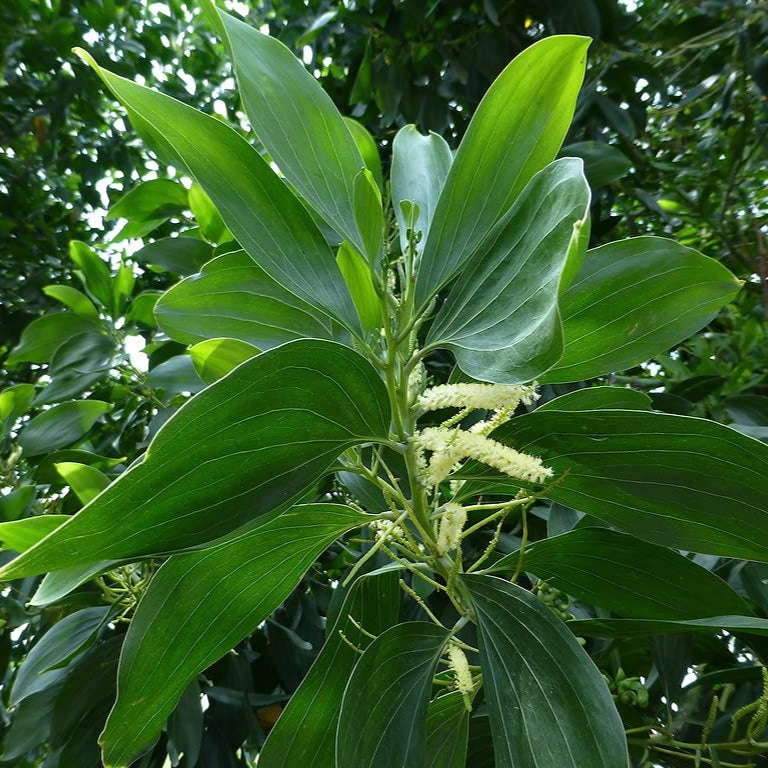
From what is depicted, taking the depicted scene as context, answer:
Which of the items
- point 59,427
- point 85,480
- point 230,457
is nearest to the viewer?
point 230,457

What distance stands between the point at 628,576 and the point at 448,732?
221 millimetres

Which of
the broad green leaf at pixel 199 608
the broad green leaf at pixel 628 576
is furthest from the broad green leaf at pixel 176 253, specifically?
the broad green leaf at pixel 628 576

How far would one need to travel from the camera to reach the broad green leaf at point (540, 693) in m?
0.50

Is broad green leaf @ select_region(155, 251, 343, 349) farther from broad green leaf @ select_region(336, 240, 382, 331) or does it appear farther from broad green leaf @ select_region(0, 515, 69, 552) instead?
broad green leaf @ select_region(0, 515, 69, 552)

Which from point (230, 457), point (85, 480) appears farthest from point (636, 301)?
point (85, 480)

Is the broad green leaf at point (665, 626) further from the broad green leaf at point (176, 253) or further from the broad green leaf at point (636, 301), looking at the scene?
the broad green leaf at point (176, 253)

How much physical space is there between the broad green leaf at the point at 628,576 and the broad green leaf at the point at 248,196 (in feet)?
0.95

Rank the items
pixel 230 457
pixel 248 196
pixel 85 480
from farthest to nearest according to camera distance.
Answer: pixel 85 480 → pixel 248 196 → pixel 230 457

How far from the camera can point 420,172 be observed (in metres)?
0.74

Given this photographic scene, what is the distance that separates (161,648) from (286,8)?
2044mm

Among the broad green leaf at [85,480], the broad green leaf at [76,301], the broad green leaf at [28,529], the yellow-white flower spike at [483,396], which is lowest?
the broad green leaf at [28,529]

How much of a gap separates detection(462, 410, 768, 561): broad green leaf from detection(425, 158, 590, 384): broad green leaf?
8cm

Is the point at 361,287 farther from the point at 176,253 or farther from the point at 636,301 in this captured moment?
the point at 176,253

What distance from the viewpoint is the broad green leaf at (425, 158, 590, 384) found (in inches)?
17.8
